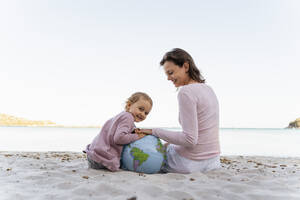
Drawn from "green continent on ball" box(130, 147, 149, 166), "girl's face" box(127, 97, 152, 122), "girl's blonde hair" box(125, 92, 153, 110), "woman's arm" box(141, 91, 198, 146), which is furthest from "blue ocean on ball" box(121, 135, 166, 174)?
"girl's blonde hair" box(125, 92, 153, 110)

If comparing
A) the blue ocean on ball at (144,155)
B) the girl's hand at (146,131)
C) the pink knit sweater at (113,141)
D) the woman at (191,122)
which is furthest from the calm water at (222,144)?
the pink knit sweater at (113,141)

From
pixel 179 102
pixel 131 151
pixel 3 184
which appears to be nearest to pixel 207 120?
pixel 179 102

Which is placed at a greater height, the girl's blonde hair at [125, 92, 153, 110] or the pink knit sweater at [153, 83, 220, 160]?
the girl's blonde hair at [125, 92, 153, 110]

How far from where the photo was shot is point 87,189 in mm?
3598

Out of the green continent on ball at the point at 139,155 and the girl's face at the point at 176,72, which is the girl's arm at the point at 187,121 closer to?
the girl's face at the point at 176,72

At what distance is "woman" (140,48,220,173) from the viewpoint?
4461 millimetres

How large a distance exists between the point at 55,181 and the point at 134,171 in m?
1.41

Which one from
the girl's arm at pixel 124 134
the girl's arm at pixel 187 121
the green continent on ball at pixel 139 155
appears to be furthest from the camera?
the green continent on ball at pixel 139 155

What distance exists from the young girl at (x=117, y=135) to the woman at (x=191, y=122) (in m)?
0.32

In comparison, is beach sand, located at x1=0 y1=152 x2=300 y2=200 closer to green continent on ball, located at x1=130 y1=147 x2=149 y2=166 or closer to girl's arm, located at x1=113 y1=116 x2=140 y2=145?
green continent on ball, located at x1=130 y1=147 x2=149 y2=166

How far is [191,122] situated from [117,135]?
1278 millimetres

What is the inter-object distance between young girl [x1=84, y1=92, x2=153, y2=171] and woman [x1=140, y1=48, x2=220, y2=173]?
323mm

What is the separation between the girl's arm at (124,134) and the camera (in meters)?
4.64

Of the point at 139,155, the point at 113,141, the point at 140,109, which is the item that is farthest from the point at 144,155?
the point at 140,109
